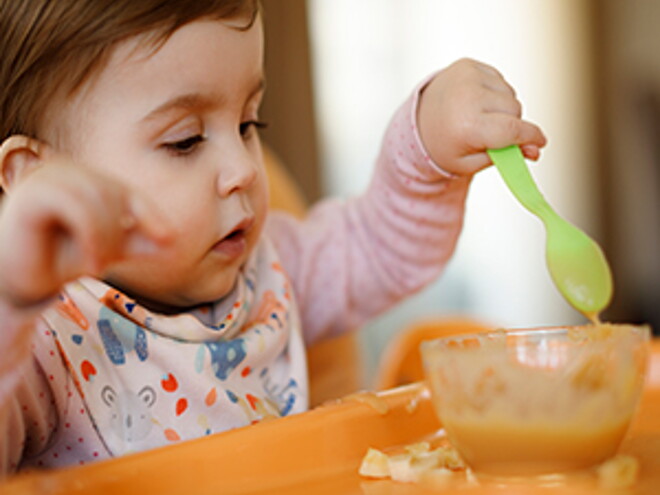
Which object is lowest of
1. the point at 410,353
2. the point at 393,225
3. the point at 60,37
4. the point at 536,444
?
the point at 410,353

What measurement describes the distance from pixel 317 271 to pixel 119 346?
1.43 feet

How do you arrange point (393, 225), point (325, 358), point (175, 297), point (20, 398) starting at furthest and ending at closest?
point (325, 358)
point (393, 225)
point (175, 297)
point (20, 398)

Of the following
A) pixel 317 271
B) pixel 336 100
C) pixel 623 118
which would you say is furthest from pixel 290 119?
pixel 623 118

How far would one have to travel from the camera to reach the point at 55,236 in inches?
17.7

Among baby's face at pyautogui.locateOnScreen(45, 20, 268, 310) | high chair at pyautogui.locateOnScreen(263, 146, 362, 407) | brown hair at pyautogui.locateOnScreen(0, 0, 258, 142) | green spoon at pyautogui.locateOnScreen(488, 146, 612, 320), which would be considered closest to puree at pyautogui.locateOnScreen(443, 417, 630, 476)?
green spoon at pyautogui.locateOnScreen(488, 146, 612, 320)

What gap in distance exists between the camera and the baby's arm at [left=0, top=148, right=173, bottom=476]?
432mm

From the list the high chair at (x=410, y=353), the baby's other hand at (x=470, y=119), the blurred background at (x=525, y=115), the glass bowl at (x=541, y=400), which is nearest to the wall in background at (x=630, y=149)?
the blurred background at (x=525, y=115)

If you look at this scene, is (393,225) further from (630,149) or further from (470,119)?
(630,149)

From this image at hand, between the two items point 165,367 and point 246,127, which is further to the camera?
point 246,127

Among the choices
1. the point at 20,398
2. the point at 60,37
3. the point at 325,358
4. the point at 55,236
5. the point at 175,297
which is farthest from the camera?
→ the point at 325,358

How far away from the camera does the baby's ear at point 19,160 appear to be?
792 mm

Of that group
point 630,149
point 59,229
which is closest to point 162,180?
point 59,229

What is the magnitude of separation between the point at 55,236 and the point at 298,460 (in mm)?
290

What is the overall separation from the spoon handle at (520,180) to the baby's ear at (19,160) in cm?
43
